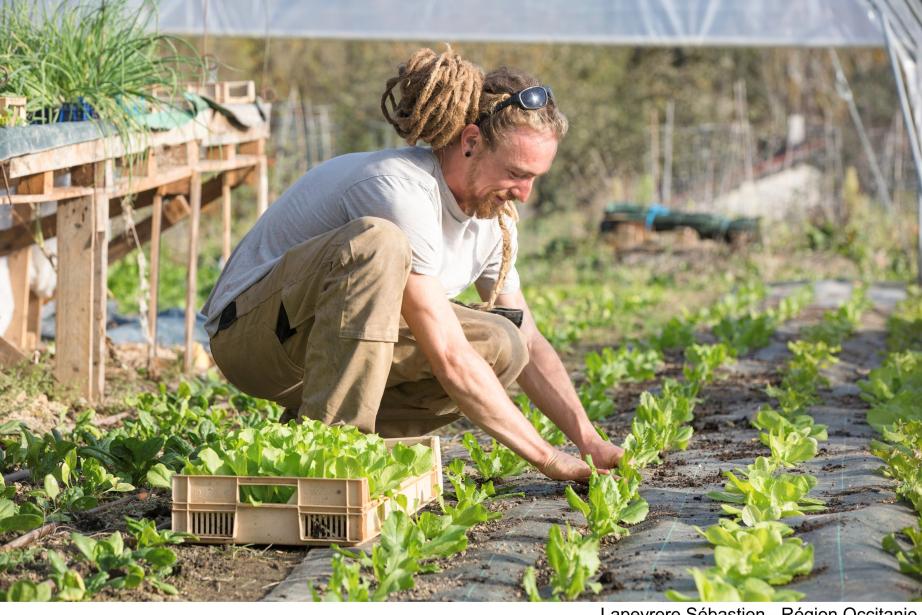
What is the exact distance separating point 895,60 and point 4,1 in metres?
7.35

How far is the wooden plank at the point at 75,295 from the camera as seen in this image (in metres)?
4.56

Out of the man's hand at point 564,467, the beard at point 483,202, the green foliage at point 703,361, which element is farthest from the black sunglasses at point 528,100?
the green foliage at point 703,361

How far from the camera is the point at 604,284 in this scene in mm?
11672

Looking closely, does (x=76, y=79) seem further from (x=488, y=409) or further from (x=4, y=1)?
(x=488, y=409)

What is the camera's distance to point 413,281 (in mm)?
3061

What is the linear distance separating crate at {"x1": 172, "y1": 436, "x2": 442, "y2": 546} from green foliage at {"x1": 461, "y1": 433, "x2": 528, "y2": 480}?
742 millimetres

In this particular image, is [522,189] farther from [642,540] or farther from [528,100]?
[642,540]

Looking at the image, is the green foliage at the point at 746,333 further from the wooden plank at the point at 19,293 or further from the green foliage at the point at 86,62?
the wooden plank at the point at 19,293

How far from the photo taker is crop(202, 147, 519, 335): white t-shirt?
3.15 metres

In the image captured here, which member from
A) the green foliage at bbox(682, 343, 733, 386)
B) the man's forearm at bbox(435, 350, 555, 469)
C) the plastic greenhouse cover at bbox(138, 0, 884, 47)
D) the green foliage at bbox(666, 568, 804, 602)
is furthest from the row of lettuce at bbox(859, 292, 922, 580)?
the plastic greenhouse cover at bbox(138, 0, 884, 47)

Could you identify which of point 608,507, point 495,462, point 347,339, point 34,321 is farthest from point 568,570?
point 34,321

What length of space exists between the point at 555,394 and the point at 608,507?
761 mm

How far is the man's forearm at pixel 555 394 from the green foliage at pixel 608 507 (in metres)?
0.47

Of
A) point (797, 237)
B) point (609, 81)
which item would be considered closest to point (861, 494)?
point (797, 237)
